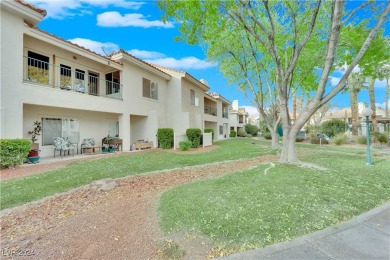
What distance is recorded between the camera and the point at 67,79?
12234 millimetres

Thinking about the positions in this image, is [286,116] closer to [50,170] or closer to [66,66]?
[50,170]

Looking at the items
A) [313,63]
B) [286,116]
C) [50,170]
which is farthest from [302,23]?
[50,170]

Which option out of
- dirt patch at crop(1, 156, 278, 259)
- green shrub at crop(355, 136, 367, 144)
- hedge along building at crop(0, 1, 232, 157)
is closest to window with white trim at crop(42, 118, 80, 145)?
hedge along building at crop(0, 1, 232, 157)

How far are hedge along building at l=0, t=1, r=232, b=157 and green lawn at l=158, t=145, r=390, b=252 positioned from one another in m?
8.82

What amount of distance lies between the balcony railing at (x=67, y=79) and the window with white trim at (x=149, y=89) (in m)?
2.19

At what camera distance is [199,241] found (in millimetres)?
3016

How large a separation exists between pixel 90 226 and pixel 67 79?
11.6 metres

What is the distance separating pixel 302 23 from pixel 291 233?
10.4 metres

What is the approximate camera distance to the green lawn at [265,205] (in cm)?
321

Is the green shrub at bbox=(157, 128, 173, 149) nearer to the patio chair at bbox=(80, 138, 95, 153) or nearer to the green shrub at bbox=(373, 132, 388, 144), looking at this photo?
the patio chair at bbox=(80, 138, 95, 153)

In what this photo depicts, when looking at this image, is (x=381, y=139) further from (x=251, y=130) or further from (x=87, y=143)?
(x=251, y=130)

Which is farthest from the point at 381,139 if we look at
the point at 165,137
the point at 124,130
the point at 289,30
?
the point at 124,130

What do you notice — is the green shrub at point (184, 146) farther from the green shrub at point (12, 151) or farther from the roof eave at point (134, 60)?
the green shrub at point (12, 151)

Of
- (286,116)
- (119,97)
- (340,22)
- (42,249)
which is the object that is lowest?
(42,249)
